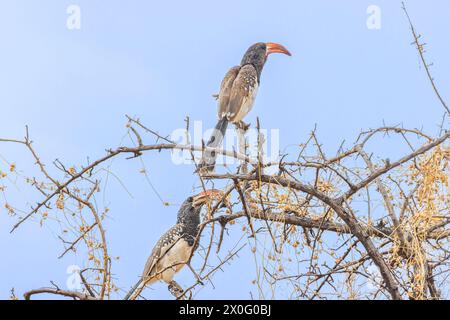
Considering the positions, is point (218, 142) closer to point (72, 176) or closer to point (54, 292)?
point (72, 176)

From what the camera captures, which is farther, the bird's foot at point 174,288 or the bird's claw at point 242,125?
the bird's claw at point 242,125

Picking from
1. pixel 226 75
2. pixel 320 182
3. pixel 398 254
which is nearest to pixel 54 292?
pixel 320 182

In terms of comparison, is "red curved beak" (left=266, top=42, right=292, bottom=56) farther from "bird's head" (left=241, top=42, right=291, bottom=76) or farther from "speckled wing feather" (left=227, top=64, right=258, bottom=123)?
"speckled wing feather" (left=227, top=64, right=258, bottom=123)

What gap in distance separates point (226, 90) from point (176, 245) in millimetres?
1814

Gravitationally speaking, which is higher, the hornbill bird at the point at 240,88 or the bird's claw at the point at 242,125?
the hornbill bird at the point at 240,88

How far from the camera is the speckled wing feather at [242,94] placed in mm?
7008

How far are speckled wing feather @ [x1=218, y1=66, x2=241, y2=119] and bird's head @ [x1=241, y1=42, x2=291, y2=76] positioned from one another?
163mm

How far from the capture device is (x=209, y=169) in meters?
5.27

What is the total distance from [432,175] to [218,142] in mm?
2152

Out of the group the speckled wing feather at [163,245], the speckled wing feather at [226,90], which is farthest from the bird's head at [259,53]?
the speckled wing feather at [163,245]

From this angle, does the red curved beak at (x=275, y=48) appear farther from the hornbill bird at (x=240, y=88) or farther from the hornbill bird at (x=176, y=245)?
the hornbill bird at (x=176, y=245)

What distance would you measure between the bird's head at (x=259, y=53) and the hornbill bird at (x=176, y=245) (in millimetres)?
2032

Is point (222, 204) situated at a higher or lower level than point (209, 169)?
lower

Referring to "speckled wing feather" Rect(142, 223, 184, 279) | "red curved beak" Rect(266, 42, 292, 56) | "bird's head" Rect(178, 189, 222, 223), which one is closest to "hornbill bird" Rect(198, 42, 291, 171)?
"red curved beak" Rect(266, 42, 292, 56)
